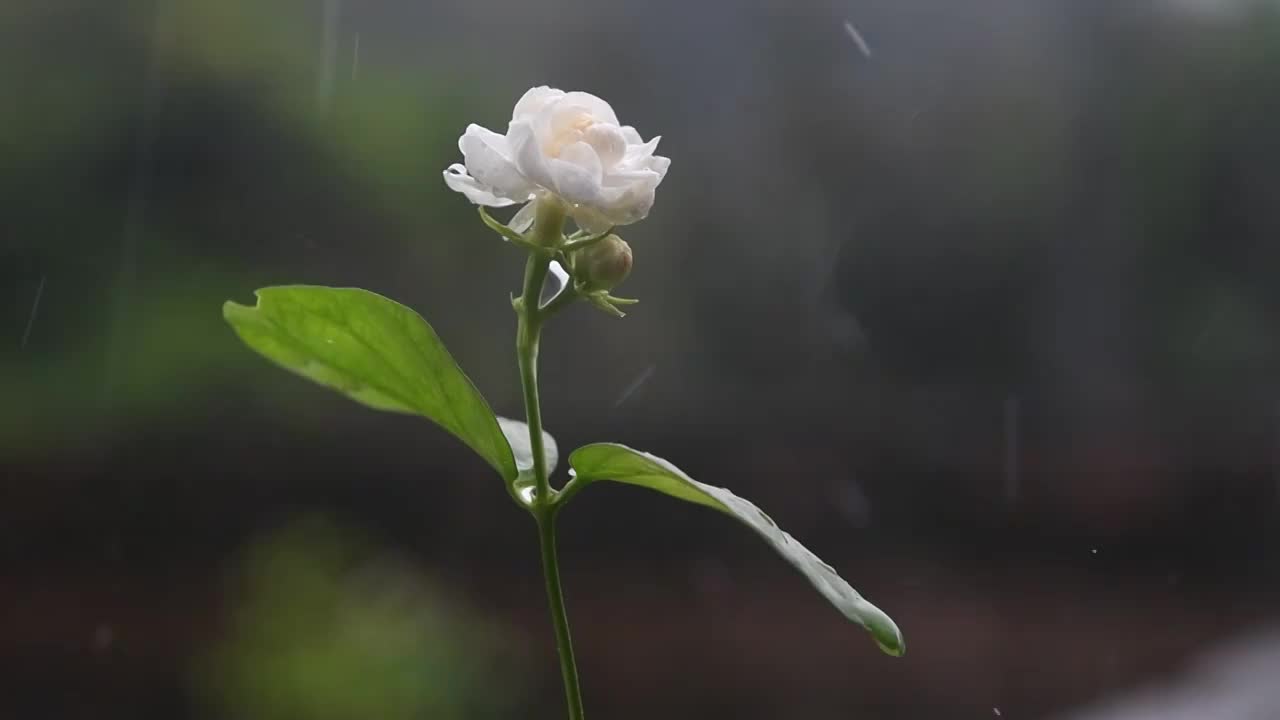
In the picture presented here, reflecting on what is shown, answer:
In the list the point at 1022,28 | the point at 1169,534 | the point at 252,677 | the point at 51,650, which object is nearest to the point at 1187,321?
the point at 1169,534

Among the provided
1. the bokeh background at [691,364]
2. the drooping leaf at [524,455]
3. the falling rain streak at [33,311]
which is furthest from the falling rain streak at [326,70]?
the drooping leaf at [524,455]

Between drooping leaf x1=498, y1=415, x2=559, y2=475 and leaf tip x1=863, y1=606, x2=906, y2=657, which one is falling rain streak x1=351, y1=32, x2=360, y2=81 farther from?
leaf tip x1=863, y1=606, x2=906, y2=657

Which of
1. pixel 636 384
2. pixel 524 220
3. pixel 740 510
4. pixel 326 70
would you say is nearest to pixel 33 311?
pixel 326 70

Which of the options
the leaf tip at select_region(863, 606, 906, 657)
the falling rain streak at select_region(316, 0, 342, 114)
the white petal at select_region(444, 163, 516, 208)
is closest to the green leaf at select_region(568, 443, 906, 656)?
the leaf tip at select_region(863, 606, 906, 657)

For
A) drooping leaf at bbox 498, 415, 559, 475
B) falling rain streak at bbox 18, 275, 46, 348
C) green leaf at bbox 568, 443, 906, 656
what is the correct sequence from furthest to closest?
1. falling rain streak at bbox 18, 275, 46, 348
2. drooping leaf at bbox 498, 415, 559, 475
3. green leaf at bbox 568, 443, 906, 656

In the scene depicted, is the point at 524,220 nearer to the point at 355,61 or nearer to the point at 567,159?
the point at 567,159

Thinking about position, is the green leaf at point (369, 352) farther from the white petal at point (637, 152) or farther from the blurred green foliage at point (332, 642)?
the blurred green foliage at point (332, 642)

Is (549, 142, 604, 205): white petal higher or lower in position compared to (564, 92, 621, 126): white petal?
lower
